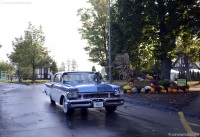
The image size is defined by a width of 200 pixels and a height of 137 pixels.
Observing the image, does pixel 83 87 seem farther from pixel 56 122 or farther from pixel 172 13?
pixel 172 13

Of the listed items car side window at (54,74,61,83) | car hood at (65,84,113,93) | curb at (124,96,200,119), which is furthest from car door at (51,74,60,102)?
curb at (124,96,200,119)

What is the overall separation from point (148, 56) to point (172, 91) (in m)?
8.58

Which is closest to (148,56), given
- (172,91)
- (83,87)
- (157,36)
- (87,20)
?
(157,36)

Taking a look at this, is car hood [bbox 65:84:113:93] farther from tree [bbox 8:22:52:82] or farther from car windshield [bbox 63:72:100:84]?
tree [bbox 8:22:52:82]

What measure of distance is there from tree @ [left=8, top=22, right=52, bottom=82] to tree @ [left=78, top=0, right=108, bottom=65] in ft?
36.7

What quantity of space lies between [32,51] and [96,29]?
45.0 feet

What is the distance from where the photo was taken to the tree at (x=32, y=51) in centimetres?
4241

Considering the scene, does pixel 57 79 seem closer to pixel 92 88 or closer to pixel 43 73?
pixel 92 88

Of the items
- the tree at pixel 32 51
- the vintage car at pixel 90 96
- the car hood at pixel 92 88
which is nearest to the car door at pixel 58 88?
the vintage car at pixel 90 96

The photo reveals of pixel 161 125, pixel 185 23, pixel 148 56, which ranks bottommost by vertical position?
pixel 161 125

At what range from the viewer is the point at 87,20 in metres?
35.4

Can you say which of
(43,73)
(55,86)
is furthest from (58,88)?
(43,73)

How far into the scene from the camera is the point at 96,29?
3453 cm

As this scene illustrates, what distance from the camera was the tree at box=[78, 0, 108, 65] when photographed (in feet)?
110
